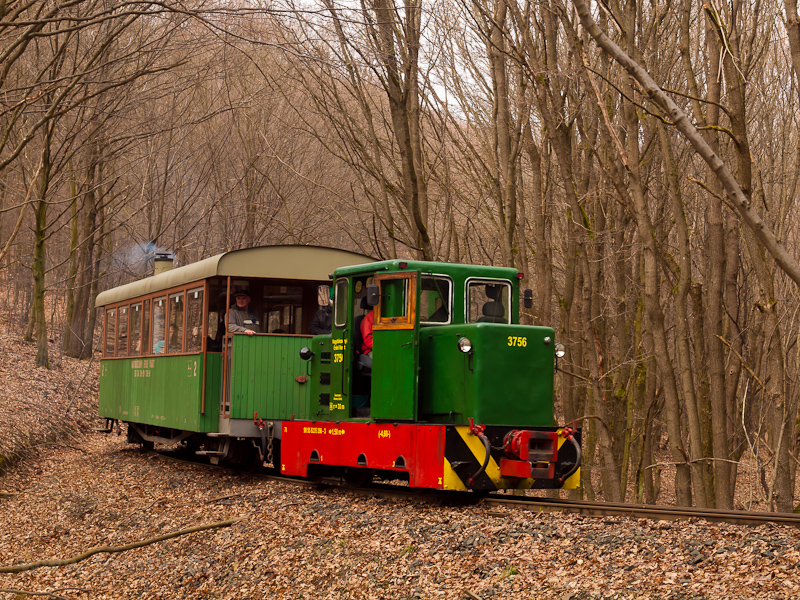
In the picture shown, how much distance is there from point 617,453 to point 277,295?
9645 millimetres

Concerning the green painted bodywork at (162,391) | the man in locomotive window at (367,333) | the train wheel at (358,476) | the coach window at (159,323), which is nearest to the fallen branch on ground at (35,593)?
the train wheel at (358,476)

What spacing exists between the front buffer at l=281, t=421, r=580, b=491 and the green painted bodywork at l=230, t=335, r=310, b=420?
2.71 metres

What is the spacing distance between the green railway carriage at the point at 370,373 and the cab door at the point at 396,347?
0.02 meters

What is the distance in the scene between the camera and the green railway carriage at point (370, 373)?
872 cm

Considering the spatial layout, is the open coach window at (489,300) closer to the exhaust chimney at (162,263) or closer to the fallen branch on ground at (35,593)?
the fallen branch on ground at (35,593)

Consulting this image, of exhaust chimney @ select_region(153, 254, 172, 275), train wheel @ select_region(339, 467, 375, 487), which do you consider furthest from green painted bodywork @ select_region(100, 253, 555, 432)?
exhaust chimney @ select_region(153, 254, 172, 275)

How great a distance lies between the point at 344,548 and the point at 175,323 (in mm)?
6748

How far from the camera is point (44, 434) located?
1631 centimetres

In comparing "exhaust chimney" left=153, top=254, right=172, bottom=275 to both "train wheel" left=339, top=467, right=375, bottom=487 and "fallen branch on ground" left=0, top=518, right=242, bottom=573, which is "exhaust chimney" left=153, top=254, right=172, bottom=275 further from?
"fallen branch on ground" left=0, top=518, right=242, bottom=573

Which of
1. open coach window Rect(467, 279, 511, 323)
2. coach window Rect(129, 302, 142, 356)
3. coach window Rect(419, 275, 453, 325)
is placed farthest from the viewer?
coach window Rect(129, 302, 142, 356)

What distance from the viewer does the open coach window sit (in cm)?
956

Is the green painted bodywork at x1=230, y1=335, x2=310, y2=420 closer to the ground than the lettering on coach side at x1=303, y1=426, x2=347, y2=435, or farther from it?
farther from it

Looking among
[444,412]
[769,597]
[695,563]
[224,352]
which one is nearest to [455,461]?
[444,412]

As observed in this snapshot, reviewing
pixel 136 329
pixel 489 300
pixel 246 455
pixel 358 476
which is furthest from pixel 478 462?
pixel 136 329
